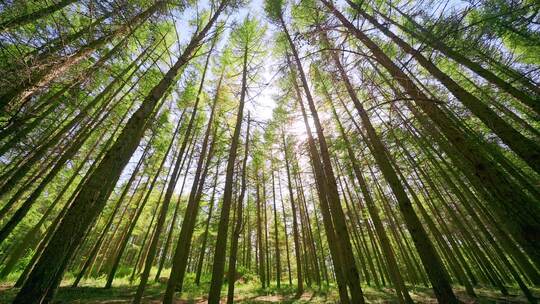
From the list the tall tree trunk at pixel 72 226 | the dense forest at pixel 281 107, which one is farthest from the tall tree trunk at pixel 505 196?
the tall tree trunk at pixel 72 226

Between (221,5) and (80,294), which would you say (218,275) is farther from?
(221,5)

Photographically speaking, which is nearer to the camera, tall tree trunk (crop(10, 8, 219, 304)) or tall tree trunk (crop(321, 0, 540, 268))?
tall tree trunk (crop(10, 8, 219, 304))

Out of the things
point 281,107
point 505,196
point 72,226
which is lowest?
point 72,226

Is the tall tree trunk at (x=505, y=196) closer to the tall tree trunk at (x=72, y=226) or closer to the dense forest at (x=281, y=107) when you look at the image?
the dense forest at (x=281, y=107)

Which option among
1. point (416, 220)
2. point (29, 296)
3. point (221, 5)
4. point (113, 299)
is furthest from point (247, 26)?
point (113, 299)

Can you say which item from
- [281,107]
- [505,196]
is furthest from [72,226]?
[281,107]

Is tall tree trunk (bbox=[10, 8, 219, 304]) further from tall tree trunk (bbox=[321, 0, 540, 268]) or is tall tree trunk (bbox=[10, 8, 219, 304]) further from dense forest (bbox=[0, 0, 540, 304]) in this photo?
tall tree trunk (bbox=[321, 0, 540, 268])

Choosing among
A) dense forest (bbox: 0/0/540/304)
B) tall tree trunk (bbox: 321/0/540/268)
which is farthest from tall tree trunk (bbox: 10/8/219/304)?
tall tree trunk (bbox: 321/0/540/268)

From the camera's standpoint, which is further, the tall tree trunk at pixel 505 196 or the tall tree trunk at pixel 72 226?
the tall tree trunk at pixel 505 196

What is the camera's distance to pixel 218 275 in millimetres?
6195

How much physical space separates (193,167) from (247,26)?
8.31 metres

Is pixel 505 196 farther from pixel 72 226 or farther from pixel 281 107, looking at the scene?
pixel 281 107

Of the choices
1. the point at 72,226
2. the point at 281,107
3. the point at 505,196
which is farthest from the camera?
the point at 281,107

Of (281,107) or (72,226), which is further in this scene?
(281,107)
